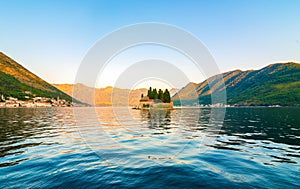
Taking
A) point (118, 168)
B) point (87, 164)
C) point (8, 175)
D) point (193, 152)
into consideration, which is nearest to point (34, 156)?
point (8, 175)

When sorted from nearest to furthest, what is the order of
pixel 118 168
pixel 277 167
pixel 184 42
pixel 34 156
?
pixel 118 168
pixel 277 167
pixel 34 156
pixel 184 42

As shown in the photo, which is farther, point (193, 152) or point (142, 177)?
point (193, 152)

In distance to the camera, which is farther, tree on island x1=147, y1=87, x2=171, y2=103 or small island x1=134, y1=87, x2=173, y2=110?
small island x1=134, y1=87, x2=173, y2=110

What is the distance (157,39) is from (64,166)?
68.5ft

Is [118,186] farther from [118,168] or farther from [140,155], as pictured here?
[140,155]

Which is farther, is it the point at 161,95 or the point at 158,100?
the point at 158,100

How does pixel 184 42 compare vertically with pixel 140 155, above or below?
above

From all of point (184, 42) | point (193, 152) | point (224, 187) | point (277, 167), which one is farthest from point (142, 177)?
point (184, 42)

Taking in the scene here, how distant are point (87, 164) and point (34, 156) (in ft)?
23.2

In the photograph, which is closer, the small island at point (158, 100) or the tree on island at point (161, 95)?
the tree on island at point (161, 95)

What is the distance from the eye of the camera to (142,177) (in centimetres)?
1272

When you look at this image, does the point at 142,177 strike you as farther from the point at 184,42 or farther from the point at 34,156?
the point at 184,42

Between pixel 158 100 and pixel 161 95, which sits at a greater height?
pixel 161 95

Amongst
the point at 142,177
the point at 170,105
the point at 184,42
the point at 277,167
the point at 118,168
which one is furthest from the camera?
the point at 170,105
